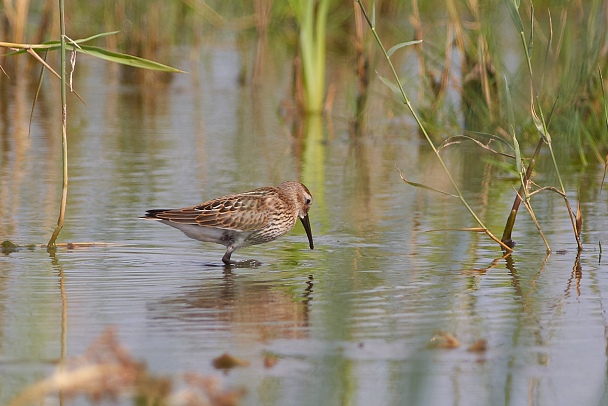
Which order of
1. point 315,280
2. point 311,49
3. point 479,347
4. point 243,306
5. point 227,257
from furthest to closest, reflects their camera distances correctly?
1. point 311,49
2. point 227,257
3. point 315,280
4. point 243,306
5. point 479,347

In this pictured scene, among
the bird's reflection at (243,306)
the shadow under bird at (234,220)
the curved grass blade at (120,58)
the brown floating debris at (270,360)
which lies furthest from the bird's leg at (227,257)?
the brown floating debris at (270,360)

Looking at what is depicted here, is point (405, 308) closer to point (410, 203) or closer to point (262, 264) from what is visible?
point (262, 264)

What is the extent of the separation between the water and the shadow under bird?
196 millimetres

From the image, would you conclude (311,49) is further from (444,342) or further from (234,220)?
(444,342)

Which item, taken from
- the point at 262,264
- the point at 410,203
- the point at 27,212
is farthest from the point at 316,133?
the point at 262,264

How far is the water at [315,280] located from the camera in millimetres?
5473

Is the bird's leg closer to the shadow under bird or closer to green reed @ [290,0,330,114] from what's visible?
the shadow under bird

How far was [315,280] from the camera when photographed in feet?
25.1

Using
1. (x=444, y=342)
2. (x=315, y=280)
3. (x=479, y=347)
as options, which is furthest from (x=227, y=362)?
(x=315, y=280)

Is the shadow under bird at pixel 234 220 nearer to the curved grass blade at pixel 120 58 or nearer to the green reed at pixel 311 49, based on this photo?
the curved grass blade at pixel 120 58

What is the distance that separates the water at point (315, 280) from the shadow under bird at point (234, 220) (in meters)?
0.20

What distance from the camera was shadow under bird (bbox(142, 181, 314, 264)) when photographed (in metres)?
8.47

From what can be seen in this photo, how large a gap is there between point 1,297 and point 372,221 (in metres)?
3.58

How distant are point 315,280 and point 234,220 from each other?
42.6 inches
